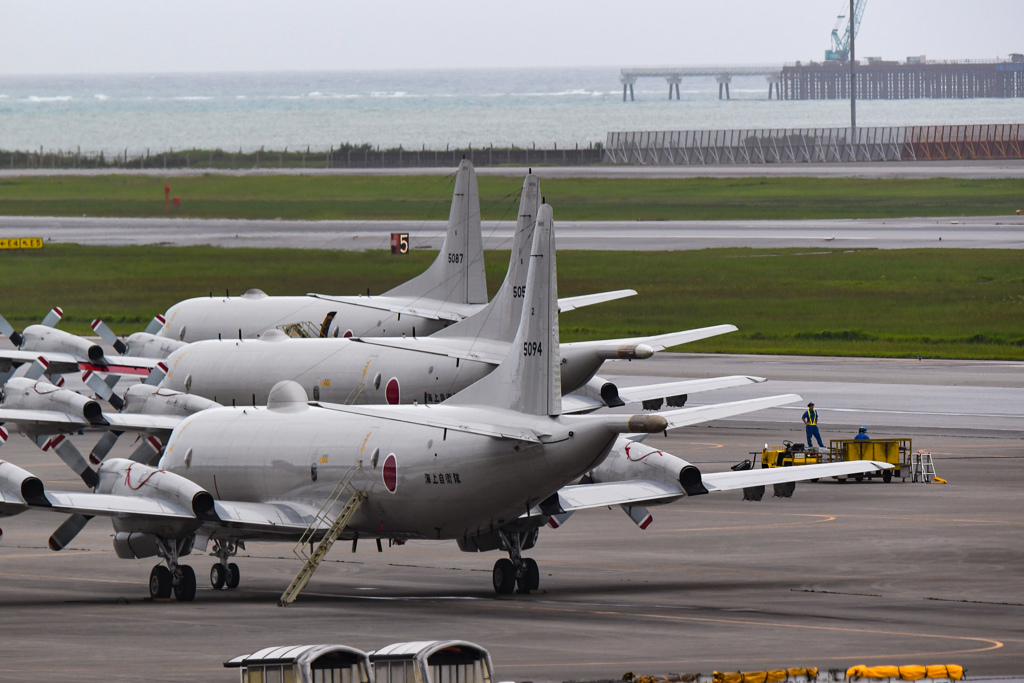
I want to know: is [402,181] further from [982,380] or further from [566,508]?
[566,508]

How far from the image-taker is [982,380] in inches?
2520

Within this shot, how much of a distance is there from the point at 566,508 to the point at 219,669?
9.68 metres

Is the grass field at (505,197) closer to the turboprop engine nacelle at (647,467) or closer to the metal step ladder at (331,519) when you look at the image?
the turboprop engine nacelle at (647,467)

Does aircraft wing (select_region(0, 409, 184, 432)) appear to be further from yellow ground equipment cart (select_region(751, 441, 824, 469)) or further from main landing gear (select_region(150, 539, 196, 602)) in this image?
yellow ground equipment cart (select_region(751, 441, 824, 469))

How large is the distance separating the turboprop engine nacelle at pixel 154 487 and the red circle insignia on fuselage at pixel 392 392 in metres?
15.8

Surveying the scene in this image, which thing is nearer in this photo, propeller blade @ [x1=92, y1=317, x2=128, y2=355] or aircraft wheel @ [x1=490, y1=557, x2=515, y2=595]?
aircraft wheel @ [x1=490, y1=557, x2=515, y2=595]

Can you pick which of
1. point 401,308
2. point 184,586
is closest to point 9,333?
point 401,308

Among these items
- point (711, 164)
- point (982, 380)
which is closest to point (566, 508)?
point (982, 380)

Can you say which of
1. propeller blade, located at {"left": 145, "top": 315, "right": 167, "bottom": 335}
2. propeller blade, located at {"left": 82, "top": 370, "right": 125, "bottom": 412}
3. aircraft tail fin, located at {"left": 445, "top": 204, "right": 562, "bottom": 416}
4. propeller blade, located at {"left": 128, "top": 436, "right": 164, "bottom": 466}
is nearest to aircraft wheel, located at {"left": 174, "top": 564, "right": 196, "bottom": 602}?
aircraft tail fin, located at {"left": 445, "top": 204, "right": 562, "bottom": 416}

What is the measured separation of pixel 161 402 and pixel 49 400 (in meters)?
3.64

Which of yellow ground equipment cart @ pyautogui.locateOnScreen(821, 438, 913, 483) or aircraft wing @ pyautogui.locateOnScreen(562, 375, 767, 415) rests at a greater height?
aircraft wing @ pyautogui.locateOnScreen(562, 375, 767, 415)

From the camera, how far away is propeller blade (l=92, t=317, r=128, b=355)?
56.3 meters

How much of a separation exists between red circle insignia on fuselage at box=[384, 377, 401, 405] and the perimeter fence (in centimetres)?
13473

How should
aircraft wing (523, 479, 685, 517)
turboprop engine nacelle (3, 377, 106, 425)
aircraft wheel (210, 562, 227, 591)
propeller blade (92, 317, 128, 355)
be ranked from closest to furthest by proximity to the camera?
aircraft wing (523, 479, 685, 517), aircraft wheel (210, 562, 227, 591), turboprop engine nacelle (3, 377, 106, 425), propeller blade (92, 317, 128, 355)
